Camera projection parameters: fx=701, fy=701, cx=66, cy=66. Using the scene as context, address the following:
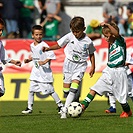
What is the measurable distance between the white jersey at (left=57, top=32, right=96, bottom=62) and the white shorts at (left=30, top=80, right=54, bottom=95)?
1.44 meters

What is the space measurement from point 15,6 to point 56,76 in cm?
396

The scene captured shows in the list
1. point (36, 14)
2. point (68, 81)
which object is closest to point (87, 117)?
point (68, 81)

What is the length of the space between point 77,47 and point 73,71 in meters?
0.57

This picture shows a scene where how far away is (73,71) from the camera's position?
15180 mm

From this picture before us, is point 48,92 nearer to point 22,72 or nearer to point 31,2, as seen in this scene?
point 22,72

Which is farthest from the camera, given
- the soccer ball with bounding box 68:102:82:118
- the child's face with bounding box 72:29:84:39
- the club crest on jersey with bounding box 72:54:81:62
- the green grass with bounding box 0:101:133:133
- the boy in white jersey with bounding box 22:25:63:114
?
the boy in white jersey with bounding box 22:25:63:114

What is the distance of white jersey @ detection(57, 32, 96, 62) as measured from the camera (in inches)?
580

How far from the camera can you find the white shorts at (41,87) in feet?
53.9

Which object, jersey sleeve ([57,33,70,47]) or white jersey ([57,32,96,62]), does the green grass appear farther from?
jersey sleeve ([57,33,70,47])

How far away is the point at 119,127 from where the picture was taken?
12.1m

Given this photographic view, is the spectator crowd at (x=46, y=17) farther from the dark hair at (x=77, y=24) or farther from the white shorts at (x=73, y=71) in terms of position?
the dark hair at (x=77, y=24)

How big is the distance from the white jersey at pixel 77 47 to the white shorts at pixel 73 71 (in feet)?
0.36

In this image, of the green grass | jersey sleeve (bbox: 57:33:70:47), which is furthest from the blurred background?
the green grass

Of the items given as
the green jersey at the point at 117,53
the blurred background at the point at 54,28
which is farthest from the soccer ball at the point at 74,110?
the blurred background at the point at 54,28
